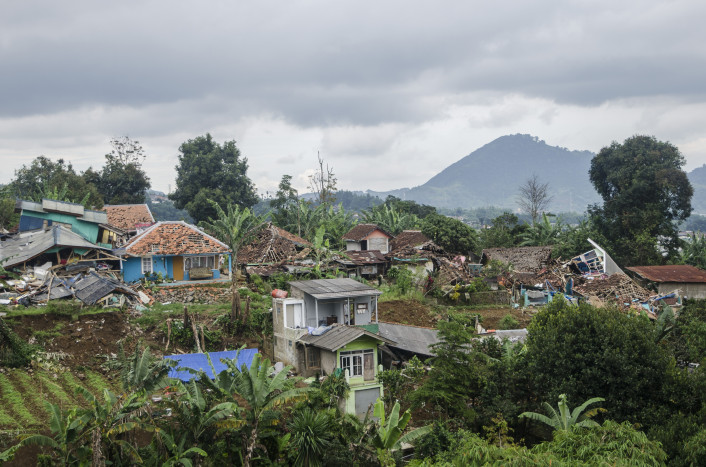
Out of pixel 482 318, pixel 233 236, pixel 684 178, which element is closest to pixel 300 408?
pixel 233 236

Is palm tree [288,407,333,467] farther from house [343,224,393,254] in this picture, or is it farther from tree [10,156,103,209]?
tree [10,156,103,209]

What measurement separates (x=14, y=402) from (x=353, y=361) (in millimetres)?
10834

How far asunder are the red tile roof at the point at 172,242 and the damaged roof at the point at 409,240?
548 inches

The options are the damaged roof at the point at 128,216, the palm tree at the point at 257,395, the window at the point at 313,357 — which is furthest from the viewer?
the damaged roof at the point at 128,216

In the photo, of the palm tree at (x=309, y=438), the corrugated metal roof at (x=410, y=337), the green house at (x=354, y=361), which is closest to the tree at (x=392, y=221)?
the corrugated metal roof at (x=410, y=337)

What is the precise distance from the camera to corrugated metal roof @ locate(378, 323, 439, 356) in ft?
75.9

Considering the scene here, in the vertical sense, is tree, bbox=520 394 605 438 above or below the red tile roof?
below

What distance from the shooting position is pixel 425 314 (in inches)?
1237

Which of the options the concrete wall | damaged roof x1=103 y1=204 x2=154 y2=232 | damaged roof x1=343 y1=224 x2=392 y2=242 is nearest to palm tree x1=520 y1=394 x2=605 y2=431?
the concrete wall

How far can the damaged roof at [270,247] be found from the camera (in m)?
38.2

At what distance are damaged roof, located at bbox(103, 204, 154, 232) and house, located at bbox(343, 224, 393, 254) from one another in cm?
1894

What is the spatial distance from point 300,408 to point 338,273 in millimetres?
17778

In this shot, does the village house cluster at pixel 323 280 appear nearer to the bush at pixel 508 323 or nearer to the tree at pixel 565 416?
the bush at pixel 508 323

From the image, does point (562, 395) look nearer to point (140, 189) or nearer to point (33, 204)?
→ point (33, 204)
